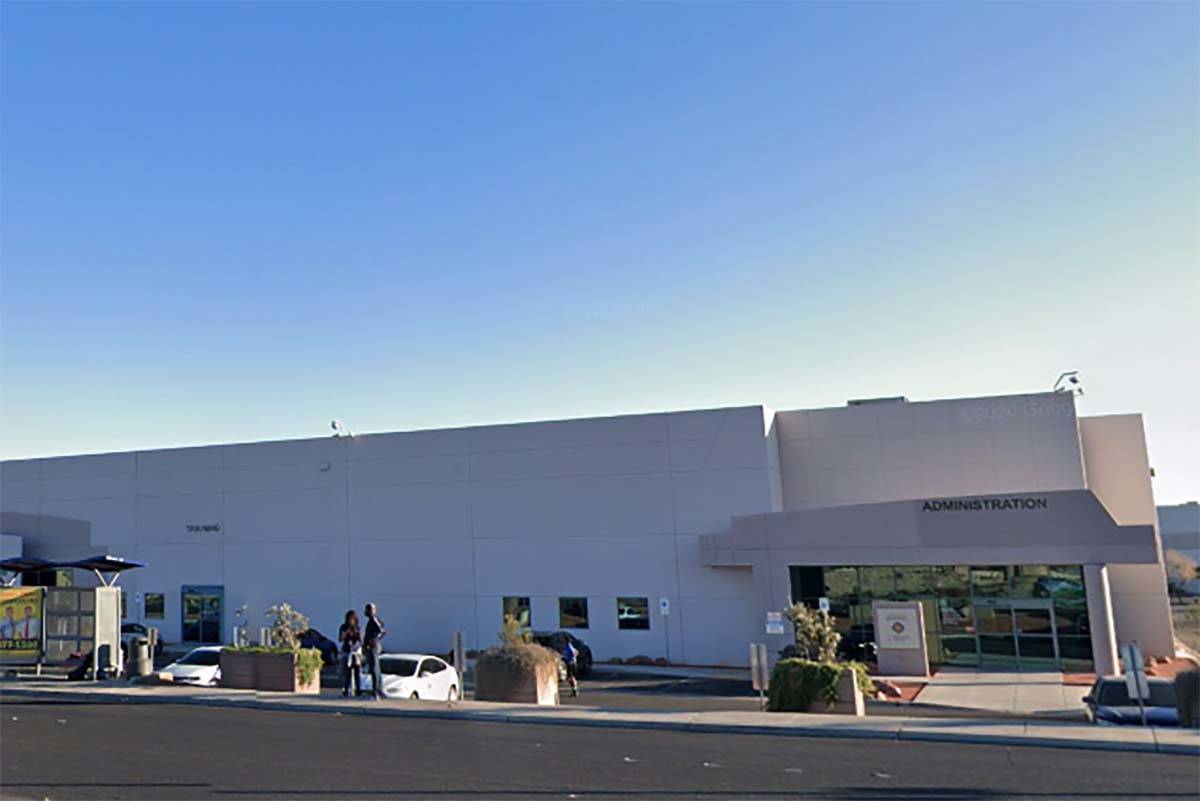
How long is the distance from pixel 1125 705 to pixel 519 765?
11.2 meters

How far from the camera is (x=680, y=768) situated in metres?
10.5

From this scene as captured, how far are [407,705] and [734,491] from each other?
1780 centimetres

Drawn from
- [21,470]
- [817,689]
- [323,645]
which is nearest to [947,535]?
[817,689]

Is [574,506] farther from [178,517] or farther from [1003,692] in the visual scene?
[178,517]

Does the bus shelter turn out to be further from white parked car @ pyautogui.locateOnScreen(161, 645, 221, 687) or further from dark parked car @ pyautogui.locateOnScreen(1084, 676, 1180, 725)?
dark parked car @ pyautogui.locateOnScreen(1084, 676, 1180, 725)

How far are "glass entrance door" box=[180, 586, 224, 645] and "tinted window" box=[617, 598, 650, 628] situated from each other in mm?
18002

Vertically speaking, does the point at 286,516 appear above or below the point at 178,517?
below

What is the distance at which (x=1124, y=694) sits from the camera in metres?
15.7

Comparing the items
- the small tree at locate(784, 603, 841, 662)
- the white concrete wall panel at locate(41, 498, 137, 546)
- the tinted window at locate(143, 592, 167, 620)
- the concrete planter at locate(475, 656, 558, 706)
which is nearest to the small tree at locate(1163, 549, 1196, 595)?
the small tree at locate(784, 603, 841, 662)

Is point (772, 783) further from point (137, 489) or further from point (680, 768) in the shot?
point (137, 489)

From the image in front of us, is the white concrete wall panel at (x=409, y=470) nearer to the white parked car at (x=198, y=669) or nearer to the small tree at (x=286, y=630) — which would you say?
the white parked car at (x=198, y=669)

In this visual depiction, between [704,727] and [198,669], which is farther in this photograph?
[198,669]

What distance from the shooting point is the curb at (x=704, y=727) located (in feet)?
38.1

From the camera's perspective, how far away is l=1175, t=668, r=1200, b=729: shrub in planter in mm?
13516
